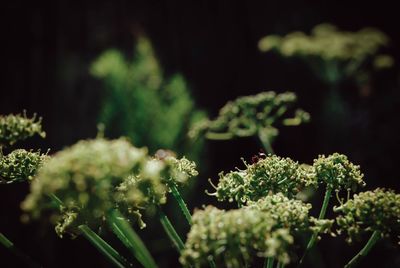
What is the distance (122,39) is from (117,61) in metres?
2.35

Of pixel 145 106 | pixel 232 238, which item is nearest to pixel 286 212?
pixel 232 238

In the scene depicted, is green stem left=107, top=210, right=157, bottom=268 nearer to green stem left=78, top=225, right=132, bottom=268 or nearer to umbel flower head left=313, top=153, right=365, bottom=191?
green stem left=78, top=225, right=132, bottom=268

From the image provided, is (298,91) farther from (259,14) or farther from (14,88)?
(14,88)

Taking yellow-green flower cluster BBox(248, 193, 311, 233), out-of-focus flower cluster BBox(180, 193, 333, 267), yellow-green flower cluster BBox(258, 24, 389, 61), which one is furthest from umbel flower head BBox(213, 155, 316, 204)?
yellow-green flower cluster BBox(258, 24, 389, 61)

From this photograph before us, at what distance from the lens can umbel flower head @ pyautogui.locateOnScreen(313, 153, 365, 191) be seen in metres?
1.69

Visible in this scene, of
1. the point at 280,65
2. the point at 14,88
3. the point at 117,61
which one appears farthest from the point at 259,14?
the point at 14,88

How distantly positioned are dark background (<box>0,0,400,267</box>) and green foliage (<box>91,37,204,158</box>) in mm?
728

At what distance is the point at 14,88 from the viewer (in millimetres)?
6434

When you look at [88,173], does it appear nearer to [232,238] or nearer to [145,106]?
[232,238]

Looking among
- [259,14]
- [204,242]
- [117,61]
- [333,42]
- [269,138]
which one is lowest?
[204,242]

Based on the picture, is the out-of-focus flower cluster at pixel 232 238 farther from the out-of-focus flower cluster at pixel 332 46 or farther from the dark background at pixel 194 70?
the out-of-focus flower cluster at pixel 332 46

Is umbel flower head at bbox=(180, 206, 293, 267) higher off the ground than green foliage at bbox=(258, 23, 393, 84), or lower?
lower

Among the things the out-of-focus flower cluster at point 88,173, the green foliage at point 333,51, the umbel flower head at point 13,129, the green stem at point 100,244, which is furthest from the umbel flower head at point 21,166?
the green foliage at point 333,51

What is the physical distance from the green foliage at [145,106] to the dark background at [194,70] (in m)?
0.73
